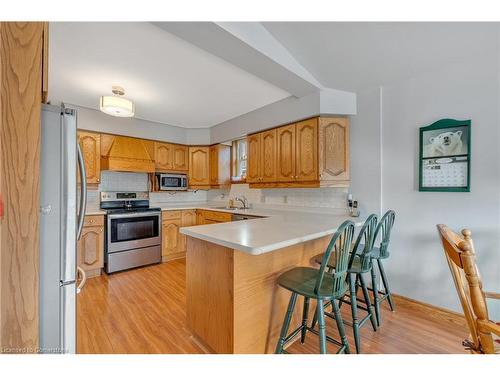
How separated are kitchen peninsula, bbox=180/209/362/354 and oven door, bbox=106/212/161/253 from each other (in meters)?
1.98

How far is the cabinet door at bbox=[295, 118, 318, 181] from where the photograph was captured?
269 centimetres

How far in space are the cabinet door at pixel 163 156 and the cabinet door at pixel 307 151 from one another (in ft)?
7.93

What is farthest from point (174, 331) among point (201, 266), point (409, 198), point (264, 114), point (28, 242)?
point (264, 114)

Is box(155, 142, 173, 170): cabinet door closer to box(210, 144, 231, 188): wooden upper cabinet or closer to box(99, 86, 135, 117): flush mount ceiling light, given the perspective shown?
box(210, 144, 231, 188): wooden upper cabinet

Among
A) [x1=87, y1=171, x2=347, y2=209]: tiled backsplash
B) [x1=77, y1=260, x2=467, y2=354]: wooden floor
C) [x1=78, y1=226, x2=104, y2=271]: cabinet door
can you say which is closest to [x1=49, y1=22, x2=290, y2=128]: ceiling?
[x1=87, y1=171, x2=347, y2=209]: tiled backsplash

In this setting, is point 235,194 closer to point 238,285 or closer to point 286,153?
point 286,153

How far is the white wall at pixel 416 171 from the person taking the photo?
1848 millimetres

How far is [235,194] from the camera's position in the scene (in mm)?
4352

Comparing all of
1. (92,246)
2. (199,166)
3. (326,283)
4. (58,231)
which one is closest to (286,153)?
(326,283)


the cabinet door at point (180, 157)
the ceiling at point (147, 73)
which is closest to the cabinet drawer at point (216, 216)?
the cabinet door at point (180, 157)

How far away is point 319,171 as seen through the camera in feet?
8.65

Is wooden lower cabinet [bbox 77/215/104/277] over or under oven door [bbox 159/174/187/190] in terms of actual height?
under

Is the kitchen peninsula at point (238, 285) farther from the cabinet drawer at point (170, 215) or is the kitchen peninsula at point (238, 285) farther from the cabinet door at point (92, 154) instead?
the cabinet door at point (92, 154)

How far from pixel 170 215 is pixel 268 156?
193cm
